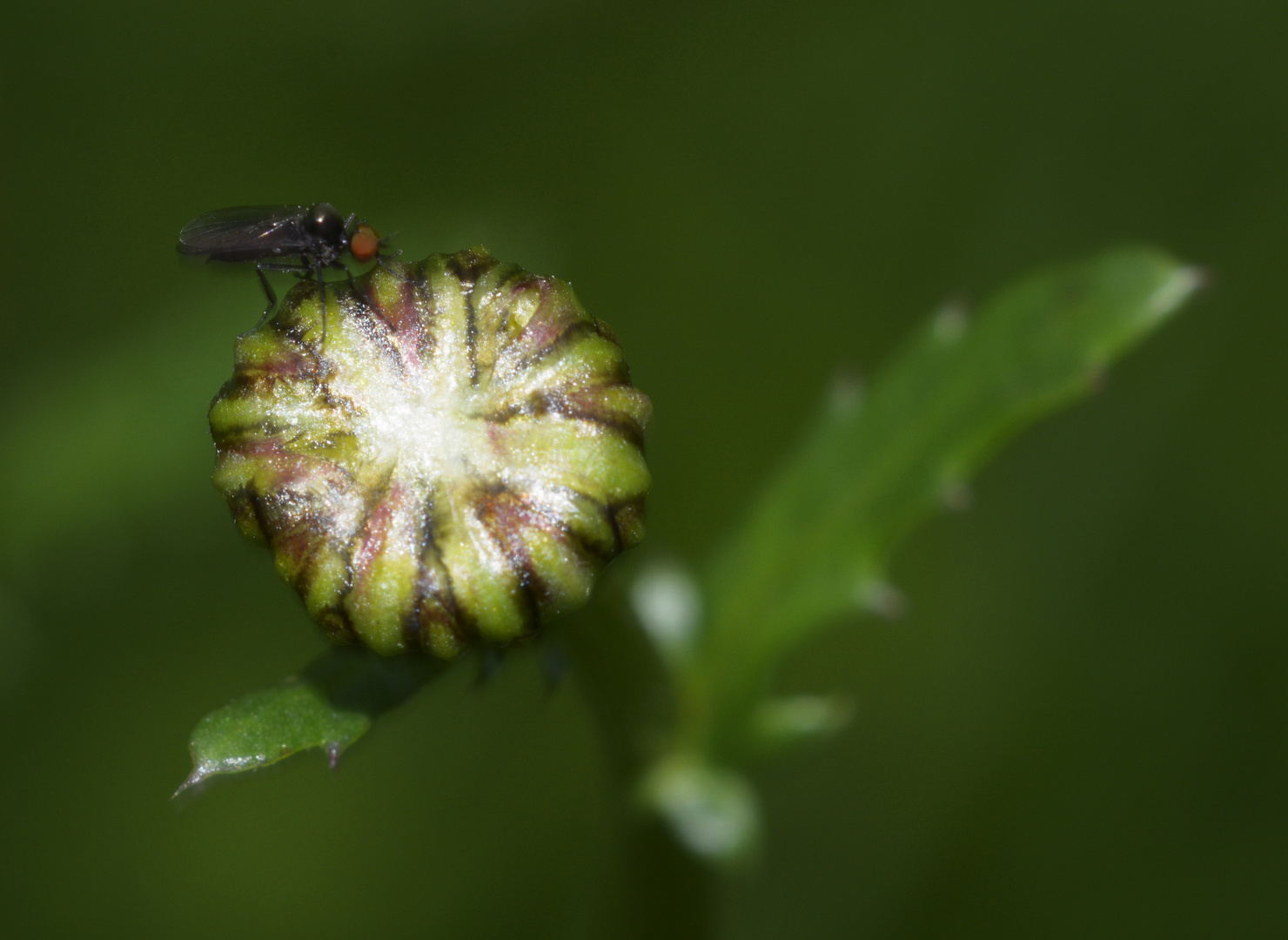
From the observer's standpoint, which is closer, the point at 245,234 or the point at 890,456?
the point at 245,234

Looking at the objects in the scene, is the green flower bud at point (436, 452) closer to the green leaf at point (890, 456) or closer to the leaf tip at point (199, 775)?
the leaf tip at point (199, 775)

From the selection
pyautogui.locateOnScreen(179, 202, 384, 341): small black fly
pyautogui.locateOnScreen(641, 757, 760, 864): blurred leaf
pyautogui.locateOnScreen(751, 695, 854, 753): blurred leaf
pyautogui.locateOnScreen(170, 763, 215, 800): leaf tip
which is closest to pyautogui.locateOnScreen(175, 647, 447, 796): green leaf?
pyautogui.locateOnScreen(170, 763, 215, 800): leaf tip

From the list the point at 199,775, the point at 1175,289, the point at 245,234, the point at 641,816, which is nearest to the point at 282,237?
the point at 245,234

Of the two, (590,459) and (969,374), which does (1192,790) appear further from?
(590,459)

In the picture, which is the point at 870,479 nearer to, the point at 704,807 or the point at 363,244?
the point at 704,807

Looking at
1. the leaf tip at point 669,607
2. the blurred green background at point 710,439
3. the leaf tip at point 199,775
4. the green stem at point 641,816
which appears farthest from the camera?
the blurred green background at point 710,439

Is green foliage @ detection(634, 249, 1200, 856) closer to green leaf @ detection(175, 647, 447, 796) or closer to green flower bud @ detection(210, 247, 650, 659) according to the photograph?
green flower bud @ detection(210, 247, 650, 659)

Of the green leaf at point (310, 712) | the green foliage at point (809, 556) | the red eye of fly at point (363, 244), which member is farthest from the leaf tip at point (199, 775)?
the red eye of fly at point (363, 244)
